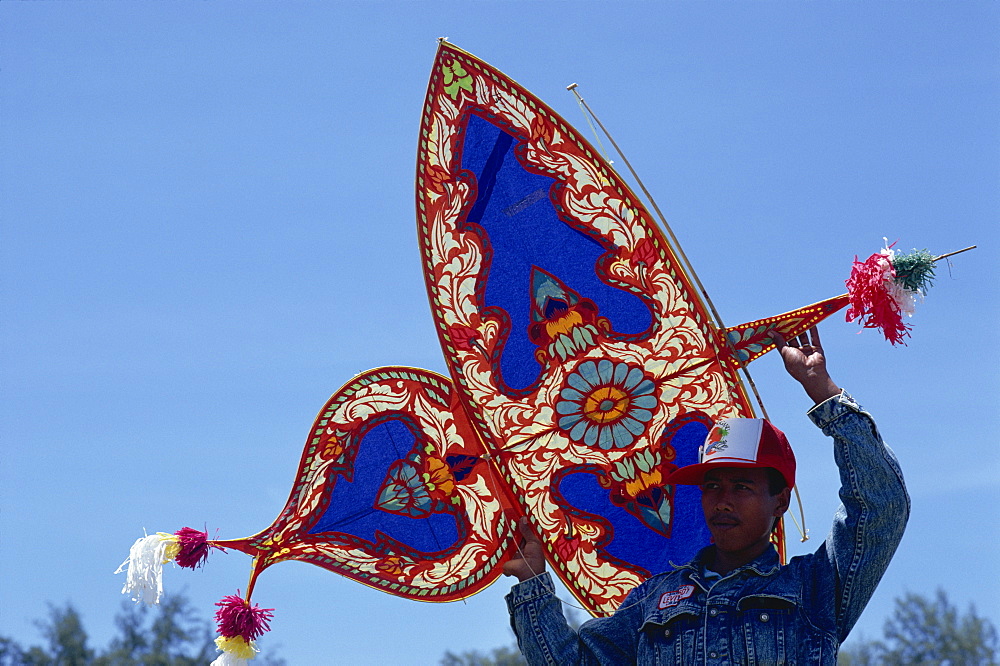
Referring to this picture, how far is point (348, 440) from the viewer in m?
4.55

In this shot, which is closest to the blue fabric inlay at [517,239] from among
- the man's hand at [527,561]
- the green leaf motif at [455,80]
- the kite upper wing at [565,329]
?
the kite upper wing at [565,329]

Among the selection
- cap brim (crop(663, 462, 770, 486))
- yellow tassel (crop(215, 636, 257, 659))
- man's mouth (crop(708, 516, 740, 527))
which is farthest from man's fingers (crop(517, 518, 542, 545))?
yellow tassel (crop(215, 636, 257, 659))

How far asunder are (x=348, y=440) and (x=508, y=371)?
65 centimetres

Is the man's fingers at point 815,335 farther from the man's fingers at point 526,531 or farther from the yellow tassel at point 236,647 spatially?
the yellow tassel at point 236,647

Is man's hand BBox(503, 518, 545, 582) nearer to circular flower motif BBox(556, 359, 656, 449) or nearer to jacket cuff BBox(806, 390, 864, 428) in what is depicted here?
circular flower motif BBox(556, 359, 656, 449)

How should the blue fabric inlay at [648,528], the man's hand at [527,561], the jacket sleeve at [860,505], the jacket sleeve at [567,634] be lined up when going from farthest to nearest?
the blue fabric inlay at [648,528]
the man's hand at [527,561]
the jacket sleeve at [567,634]
the jacket sleeve at [860,505]

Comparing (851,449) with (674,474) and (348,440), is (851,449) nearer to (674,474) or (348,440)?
(674,474)

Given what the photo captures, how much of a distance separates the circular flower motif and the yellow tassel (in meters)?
1.38

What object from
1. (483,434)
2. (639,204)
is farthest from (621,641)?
(639,204)

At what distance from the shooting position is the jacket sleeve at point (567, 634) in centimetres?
374

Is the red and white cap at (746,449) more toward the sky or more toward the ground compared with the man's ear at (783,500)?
more toward the sky

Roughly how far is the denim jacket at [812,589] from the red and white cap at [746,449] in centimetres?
23

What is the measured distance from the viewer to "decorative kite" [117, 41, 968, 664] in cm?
443

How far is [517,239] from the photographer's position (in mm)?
4609
